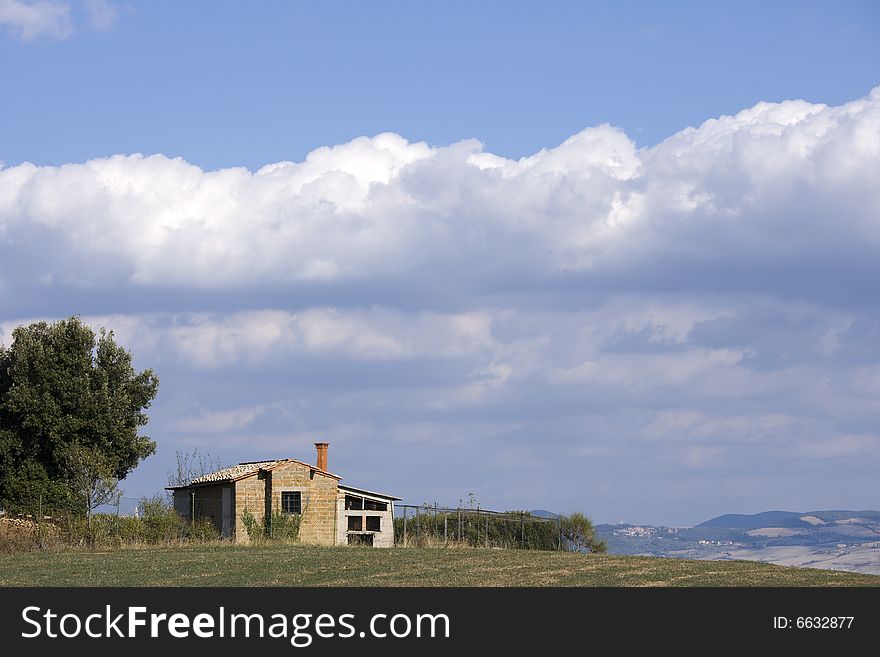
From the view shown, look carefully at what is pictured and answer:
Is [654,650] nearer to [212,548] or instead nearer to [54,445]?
[212,548]

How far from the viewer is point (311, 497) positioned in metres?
45.6

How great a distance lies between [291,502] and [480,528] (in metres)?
9.20

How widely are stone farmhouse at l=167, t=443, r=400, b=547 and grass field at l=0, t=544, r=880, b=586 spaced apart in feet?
26.2

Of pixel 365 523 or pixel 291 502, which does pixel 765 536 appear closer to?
pixel 365 523

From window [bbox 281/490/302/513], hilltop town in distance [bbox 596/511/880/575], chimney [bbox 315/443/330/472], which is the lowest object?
hilltop town in distance [bbox 596/511/880/575]

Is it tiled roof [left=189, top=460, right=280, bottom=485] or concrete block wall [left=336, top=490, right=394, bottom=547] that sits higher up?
tiled roof [left=189, top=460, right=280, bottom=485]

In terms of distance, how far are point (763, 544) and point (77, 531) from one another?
3687 cm

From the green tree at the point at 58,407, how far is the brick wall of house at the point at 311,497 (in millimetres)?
7018

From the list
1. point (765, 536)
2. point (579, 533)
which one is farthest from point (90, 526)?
point (765, 536)

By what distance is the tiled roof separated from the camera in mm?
45487

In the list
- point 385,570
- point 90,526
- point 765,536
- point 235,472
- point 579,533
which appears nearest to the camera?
point 385,570

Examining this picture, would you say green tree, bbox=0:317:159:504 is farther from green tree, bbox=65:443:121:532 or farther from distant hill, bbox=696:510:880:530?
distant hill, bbox=696:510:880:530

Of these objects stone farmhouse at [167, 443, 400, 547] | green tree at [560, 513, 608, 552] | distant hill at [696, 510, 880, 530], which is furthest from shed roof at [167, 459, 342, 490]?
distant hill at [696, 510, 880, 530]

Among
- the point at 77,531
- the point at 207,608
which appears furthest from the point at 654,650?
the point at 77,531
